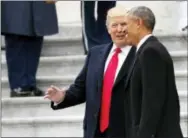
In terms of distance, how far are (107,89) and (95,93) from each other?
0.29 feet

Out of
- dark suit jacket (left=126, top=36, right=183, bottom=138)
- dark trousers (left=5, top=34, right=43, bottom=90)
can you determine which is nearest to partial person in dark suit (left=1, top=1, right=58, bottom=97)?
dark trousers (left=5, top=34, right=43, bottom=90)

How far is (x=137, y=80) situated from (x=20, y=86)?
2.46 metres

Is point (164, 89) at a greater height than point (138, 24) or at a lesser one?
lesser

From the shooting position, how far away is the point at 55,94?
15.3 feet

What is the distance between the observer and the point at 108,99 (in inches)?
183

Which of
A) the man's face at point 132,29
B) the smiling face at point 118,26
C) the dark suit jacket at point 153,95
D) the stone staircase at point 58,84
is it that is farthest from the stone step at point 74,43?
the dark suit jacket at point 153,95

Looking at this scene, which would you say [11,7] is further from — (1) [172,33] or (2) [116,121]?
(2) [116,121]

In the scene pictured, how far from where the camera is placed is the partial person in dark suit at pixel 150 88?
13.3ft

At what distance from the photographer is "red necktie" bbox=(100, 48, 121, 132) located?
4.63m

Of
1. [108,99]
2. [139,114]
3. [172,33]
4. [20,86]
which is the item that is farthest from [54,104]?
[172,33]

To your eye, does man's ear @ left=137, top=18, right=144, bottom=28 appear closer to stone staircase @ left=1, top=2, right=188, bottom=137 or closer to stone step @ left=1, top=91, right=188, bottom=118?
stone staircase @ left=1, top=2, right=188, bottom=137

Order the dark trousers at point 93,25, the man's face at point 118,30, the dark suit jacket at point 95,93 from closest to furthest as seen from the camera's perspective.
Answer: the dark suit jacket at point 95,93 → the man's face at point 118,30 → the dark trousers at point 93,25

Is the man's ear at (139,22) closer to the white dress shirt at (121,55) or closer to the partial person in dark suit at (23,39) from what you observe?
the white dress shirt at (121,55)

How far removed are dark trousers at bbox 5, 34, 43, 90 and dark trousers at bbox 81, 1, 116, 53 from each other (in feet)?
2.09
